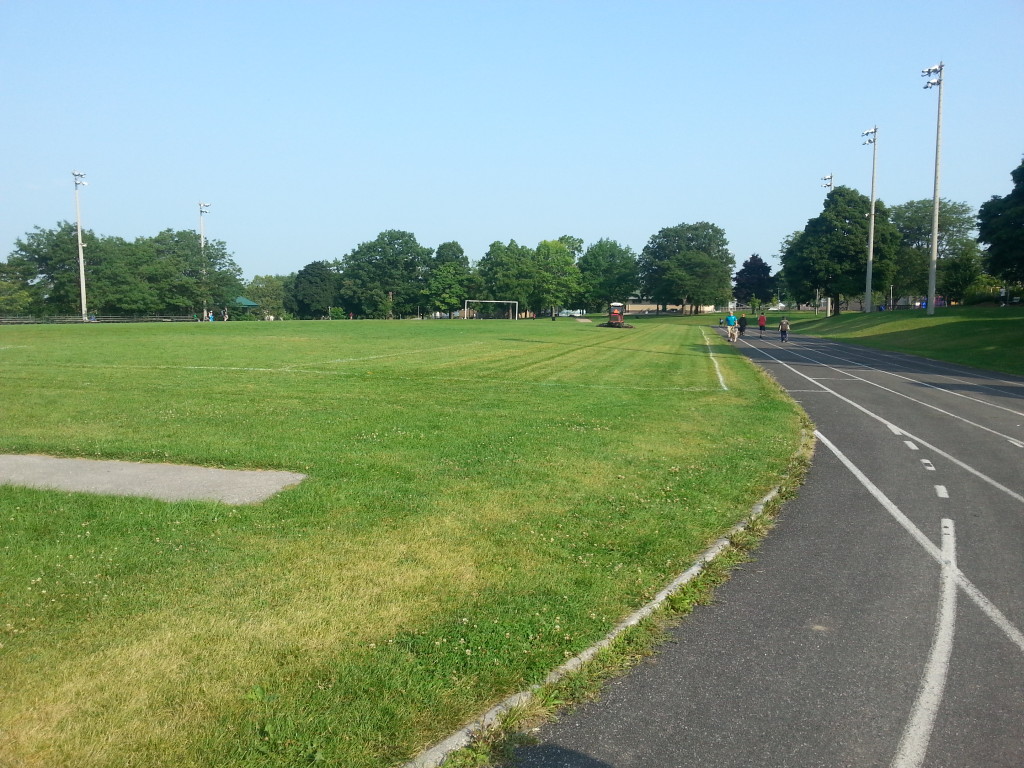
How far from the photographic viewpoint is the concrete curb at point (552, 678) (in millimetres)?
3562

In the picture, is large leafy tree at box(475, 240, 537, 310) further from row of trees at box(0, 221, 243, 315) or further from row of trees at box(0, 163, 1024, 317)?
row of trees at box(0, 221, 243, 315)

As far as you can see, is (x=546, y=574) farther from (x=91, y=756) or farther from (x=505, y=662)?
(x=91, y=756)

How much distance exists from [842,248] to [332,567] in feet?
276

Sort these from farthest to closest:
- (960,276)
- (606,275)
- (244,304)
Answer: (606,275) → (244,304) → (960,276)

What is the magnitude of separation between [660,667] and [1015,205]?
55.1 m

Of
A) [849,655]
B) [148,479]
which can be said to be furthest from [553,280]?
[849,655]

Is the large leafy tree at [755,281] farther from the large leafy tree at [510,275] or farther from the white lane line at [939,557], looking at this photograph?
the white lane line at [939,557]

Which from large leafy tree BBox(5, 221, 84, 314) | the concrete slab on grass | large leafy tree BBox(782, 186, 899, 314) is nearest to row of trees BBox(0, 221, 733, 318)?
large leafy tree BBox(5, 221, 84, 314)

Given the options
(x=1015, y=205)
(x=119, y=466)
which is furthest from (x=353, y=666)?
(x=1015, y=205)

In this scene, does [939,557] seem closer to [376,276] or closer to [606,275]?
[376,276]

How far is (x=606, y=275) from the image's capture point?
143375mm

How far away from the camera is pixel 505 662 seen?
442cm

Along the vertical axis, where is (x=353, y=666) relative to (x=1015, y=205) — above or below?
below

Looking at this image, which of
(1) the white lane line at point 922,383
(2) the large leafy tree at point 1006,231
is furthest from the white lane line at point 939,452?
(2) the large leafy tree at point 1006,231
